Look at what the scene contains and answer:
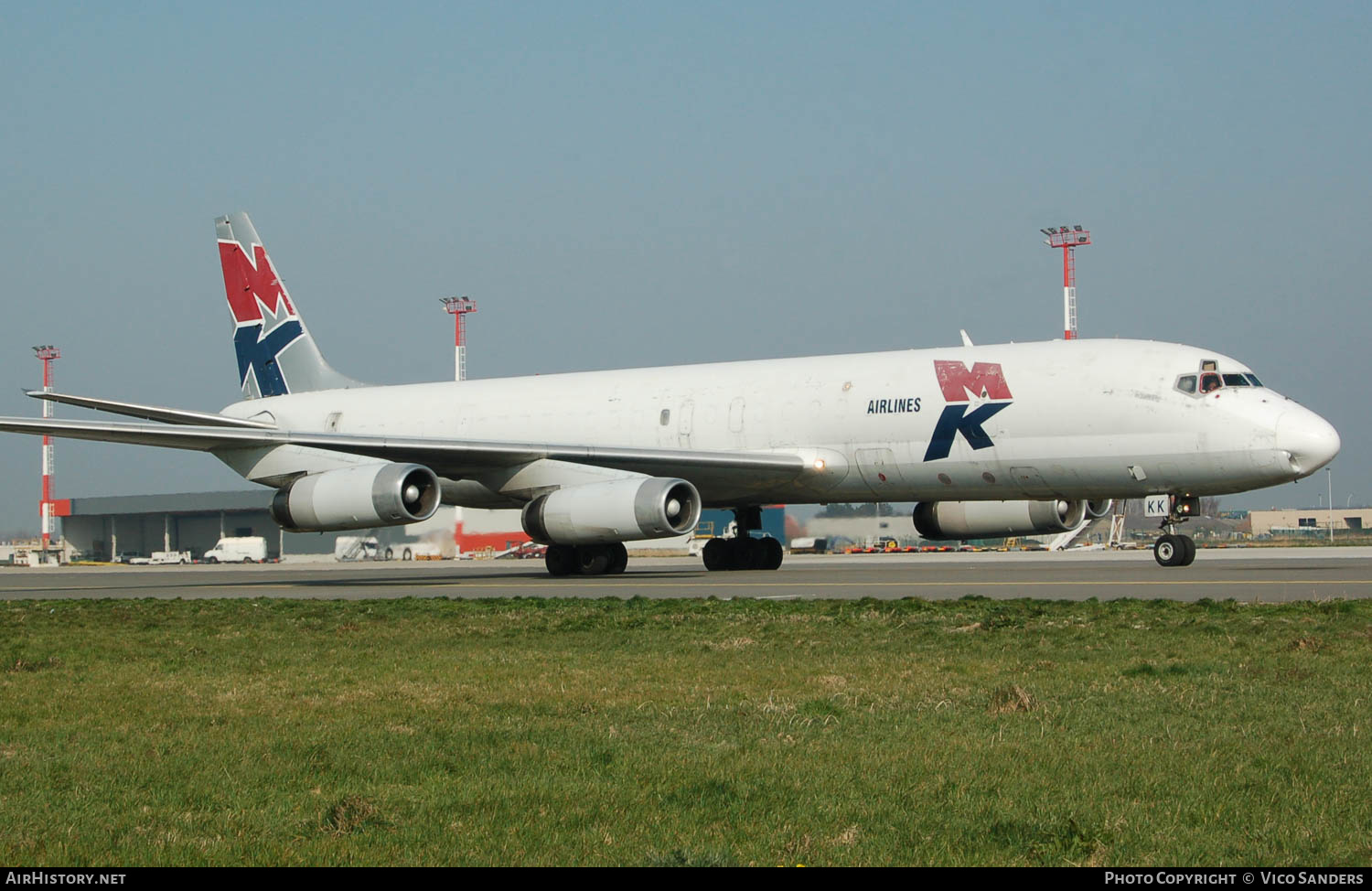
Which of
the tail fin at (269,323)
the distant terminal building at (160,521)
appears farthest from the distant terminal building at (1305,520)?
the tail fin at (269,323)

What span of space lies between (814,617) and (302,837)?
336 inches

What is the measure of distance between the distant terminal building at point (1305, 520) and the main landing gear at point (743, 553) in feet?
379

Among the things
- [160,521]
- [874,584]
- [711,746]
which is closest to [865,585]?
[874,584]

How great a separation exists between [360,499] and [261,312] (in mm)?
11885

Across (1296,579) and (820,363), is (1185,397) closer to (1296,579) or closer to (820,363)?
(1296,579)

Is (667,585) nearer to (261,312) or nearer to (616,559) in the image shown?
(616,559)

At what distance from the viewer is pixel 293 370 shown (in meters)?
33.1

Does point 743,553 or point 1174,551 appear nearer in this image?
point 1174,551

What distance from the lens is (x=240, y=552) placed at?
68000 millimetres

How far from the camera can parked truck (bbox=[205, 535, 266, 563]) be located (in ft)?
222

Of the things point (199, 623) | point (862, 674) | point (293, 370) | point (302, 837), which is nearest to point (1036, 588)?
point (862, 674)

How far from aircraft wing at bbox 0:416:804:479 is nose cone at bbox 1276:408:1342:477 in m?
8.11

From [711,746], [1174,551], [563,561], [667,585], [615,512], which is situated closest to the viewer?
[711,746]

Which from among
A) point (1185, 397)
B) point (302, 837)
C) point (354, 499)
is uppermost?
point (1185, 397)
